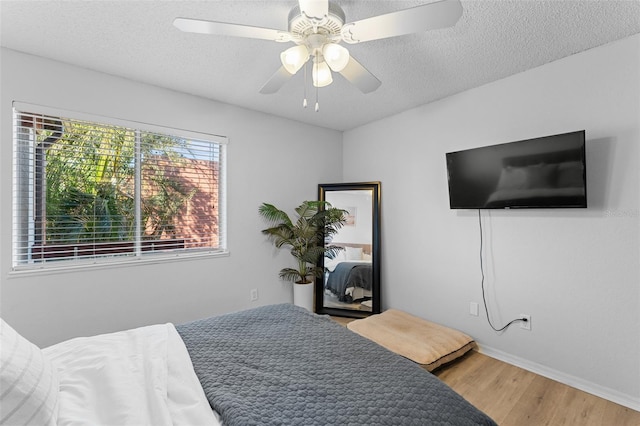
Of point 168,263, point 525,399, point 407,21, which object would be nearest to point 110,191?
point 168,263

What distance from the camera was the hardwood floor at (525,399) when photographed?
6.22ft

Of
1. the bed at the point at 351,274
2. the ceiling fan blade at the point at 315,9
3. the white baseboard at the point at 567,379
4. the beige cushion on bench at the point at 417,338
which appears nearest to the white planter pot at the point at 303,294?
the bed at the point at 351,274

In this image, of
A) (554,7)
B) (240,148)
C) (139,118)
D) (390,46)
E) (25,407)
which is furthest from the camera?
(240,148)

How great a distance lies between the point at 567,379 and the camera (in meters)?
2.27

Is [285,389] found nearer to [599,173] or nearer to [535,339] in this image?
[535,339]

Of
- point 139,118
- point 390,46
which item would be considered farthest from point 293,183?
point 390,46

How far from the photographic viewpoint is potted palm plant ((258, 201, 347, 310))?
3.57 meters

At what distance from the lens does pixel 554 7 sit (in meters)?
1.73

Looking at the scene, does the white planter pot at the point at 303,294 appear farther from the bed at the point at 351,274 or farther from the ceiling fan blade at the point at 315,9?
the ceiling fan blade at the point at 315,9

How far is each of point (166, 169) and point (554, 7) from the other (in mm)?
3167

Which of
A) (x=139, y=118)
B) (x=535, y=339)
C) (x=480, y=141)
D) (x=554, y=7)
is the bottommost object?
(x=535, y=339)

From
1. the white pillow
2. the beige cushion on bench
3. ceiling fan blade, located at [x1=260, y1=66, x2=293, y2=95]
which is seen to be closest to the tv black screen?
the beige cushion on bench

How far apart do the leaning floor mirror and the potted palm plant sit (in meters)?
0.10

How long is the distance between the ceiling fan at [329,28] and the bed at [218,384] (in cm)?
149
